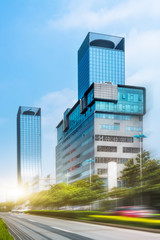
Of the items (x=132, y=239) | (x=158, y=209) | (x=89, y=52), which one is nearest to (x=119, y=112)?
(x=89, y=52)

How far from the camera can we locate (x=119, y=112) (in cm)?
11875

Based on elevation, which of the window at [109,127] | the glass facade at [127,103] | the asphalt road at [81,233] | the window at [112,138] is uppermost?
the glass facade at [127,103]

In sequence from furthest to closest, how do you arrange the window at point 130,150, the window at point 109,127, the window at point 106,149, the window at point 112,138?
the window at point 109,127
the window at point 130,150
the window at point 112,138
the window at point 106,149

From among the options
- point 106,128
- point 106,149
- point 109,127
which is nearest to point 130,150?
point 106,149

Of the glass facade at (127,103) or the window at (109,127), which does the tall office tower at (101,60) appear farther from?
the window at (109,127)

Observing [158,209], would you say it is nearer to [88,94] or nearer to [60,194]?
[60,194]

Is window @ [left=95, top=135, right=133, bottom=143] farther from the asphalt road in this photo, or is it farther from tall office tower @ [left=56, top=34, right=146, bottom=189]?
the asphalt road

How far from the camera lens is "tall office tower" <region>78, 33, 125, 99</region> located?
171m

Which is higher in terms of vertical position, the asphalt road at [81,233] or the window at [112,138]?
the window at [112,138]

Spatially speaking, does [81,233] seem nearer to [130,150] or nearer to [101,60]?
[130,150]

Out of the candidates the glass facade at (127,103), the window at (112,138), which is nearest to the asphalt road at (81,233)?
the window at (112,138)

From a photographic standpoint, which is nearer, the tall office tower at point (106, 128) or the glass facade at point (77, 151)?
the tall office tower at point (106, 128)

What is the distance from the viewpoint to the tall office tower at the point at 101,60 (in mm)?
170625

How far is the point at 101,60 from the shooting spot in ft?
568
